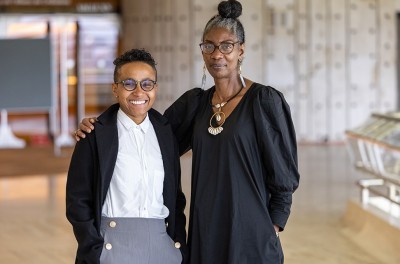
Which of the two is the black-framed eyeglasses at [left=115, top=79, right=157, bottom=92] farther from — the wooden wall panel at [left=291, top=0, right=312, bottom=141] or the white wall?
the wooden wall panel at [left=291, top=0, right=312, bottom=141]

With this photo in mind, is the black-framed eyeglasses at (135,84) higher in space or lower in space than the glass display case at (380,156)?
higher

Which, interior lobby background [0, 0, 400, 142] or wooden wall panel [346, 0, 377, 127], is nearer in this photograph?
interior lobby background [0, 0, 400, 142]

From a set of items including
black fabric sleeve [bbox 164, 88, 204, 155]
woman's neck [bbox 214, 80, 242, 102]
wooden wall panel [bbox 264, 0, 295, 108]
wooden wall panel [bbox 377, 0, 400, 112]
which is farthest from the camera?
wooden wall panel [bbox 377, 0, 400, 112]

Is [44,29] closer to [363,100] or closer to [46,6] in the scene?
[46,6]

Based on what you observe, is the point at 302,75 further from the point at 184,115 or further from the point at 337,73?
the point at 184,115

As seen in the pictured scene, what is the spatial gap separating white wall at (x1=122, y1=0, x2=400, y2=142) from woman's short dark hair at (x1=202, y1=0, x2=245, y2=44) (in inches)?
535

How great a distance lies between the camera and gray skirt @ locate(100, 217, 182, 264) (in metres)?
3.38

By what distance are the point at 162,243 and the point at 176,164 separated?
331 millimetres

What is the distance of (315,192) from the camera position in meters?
11.1

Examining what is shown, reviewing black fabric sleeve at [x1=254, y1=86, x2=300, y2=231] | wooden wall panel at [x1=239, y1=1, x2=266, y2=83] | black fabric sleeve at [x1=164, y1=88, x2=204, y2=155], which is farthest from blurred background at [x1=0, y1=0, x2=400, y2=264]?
black fabric sleeve at [x1=254, y1=86, x2=300, y2=231]

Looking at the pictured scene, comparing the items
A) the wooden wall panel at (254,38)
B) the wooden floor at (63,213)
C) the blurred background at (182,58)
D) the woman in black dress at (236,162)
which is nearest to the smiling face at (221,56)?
the woman in black dress at (236,162)

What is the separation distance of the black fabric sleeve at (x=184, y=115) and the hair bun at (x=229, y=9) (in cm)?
41

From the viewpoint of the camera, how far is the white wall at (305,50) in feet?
56.6

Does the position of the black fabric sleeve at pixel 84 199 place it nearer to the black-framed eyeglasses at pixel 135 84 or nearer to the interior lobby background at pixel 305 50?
the black-framed eyeglasses at pixel 135 84
